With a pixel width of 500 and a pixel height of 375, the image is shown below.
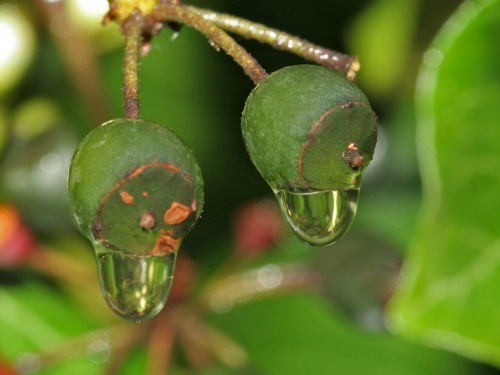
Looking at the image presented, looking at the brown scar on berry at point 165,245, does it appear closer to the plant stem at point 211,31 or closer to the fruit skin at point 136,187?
the fruit skin at point 136,187

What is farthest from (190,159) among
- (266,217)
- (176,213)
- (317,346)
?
(317,346)

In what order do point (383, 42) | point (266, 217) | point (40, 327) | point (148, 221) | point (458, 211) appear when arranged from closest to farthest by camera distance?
point (148, 221) → point (458, 211) → point (40, 327) → point (266, 217) → point (383, 42)

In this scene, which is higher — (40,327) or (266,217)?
(266,217)

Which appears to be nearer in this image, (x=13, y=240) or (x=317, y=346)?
(x=13, y=240)

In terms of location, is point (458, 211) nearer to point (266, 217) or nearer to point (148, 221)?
point (266, 217)

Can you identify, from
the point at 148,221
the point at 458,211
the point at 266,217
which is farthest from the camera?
the point at 266,217

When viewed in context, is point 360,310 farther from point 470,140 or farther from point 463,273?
point 470,140

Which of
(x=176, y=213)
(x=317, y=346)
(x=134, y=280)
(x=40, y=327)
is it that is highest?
(x=176, y=213)

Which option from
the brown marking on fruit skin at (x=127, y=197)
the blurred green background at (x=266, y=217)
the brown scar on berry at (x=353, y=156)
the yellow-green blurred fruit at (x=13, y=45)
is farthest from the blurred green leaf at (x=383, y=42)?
the brown marking on fruit skin at (x=127, y=197)
